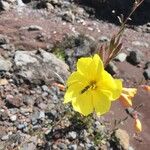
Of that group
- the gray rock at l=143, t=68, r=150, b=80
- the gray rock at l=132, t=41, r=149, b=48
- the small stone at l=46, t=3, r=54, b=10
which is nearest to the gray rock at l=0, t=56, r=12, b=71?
the gray rock at l=143, t=68, r=150, b=80

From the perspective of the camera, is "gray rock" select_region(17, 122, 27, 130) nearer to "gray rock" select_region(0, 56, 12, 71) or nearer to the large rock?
the large rock

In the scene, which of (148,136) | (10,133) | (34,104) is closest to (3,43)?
(34,104)

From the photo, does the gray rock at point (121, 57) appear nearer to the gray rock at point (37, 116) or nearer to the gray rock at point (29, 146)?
the gray rock at point (37, 116)

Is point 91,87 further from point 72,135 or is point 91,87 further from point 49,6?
point 49,6

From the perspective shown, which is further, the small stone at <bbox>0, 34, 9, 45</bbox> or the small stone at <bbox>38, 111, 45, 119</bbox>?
the small stone at <bbox>0, 34, 9, 45</bbox>

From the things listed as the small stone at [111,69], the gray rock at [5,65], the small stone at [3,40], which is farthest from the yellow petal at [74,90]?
the small stone at [111,69]

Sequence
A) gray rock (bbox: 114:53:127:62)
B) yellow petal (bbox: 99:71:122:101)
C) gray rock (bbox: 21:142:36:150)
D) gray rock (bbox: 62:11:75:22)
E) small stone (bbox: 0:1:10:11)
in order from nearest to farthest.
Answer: yellow petal (bbox: 99:71:122:101) < gray rock (bbox: 21:142:36:150) < gray rock (bbox: 114:53:127:62) < small stone (bbox: 0:1:10:11) < gray rock (bbox: 62:11:75:22)

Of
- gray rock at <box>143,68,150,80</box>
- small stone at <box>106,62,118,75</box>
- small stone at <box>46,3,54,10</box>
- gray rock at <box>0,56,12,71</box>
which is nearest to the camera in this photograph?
gray rock at <box>0,56,12,71</box>
